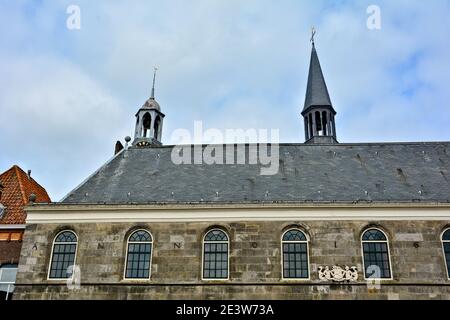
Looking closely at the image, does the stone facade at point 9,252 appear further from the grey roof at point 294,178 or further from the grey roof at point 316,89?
the grey roof at point 316,89

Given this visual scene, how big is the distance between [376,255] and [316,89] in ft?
→ 55.2

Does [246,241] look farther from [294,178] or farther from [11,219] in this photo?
[11,219]

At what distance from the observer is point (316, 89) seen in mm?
33719

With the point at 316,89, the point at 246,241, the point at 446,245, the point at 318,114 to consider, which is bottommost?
the point at 446,245

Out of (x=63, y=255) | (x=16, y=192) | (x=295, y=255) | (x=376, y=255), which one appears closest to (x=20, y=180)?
(x=16, y=192)

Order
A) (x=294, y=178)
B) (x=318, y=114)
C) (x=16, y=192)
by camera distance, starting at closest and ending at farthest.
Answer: (x=294, y=178), (x=16, y=192), (x=318, y=114)

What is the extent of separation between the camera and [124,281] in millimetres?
19531

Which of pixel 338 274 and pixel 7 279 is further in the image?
pixel 7 279

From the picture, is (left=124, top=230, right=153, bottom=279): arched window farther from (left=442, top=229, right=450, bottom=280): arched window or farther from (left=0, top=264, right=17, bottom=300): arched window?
(left=442, top=229, right=450, bottom=280): arched window
